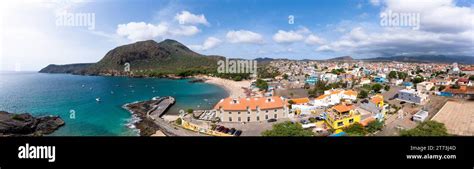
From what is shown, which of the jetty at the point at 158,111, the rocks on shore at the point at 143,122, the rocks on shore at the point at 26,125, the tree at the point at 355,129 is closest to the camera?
the tree at the point at 355,129

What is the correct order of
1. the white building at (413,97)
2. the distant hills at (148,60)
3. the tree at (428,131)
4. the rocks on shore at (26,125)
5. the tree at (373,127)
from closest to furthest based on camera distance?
1. the tree at (428,131)
2. the tree at (373,127)
3. the rocks on shore at (26,125)
4. the white building at (413,97)
5. the distant hills at (148,60)

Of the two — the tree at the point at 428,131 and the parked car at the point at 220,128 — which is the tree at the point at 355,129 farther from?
the parked car at the point at 220,128

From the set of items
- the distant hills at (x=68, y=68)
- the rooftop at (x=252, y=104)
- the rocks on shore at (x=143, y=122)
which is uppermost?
the distant hills at (x=68, y=68)

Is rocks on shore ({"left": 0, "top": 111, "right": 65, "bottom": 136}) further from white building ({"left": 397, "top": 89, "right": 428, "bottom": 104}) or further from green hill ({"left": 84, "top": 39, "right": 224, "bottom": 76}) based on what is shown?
green hill ({"left": 84, "top": 39, "right": 224, "bottom": 76})

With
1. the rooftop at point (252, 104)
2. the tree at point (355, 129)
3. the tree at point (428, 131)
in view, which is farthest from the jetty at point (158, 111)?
the tree at point (428, 131)
